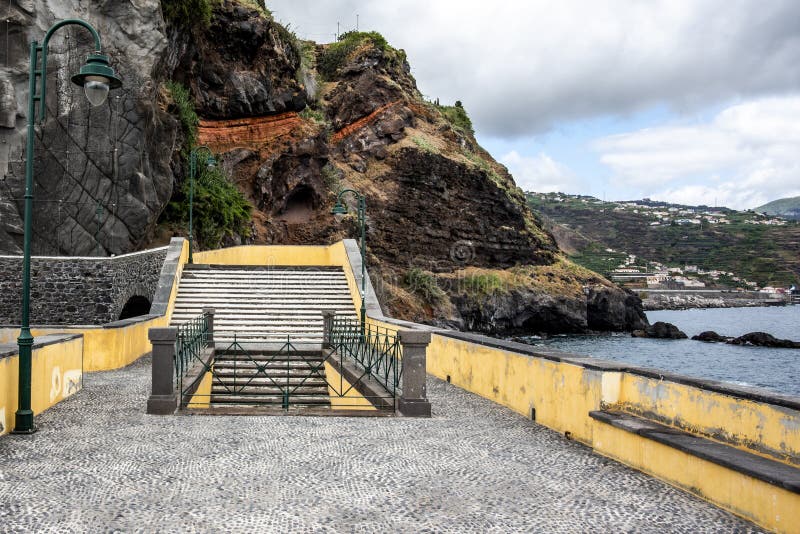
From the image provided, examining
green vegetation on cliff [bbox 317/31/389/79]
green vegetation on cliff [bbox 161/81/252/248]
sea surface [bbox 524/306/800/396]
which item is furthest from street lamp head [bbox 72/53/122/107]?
green vegetation on cliff [bbox 317/31/389/79]

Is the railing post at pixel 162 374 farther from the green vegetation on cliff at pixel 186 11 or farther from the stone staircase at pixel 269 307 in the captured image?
the green vegetation on cliff at pixel 186 11

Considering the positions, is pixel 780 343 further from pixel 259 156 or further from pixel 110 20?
pixel 110 20

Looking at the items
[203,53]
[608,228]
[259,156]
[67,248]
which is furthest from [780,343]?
[608,228]

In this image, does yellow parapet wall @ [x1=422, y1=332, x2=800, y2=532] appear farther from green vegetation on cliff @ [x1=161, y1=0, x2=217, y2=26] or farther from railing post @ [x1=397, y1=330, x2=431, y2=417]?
green vegetation on cliff @ [x1=161, y1=0, x2=217, y2=26]

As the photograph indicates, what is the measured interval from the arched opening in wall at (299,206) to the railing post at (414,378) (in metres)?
32.5

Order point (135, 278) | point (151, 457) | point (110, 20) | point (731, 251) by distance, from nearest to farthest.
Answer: point (151, 457) → point (135, 278) → point (110, 20) → point (731, 251)

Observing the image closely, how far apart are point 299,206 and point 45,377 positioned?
3369cm

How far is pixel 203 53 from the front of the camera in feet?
109

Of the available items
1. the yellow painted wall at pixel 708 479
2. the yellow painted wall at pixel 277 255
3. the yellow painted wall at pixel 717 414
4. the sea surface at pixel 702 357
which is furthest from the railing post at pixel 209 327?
the sea surface at pixel 702 357

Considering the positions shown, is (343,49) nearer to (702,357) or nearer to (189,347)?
(702,357)

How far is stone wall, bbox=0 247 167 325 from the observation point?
696 inches

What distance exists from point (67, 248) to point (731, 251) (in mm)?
161486

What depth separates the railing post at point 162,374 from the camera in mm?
8000

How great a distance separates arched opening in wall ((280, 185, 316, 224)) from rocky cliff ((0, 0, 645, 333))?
0.10 metres
